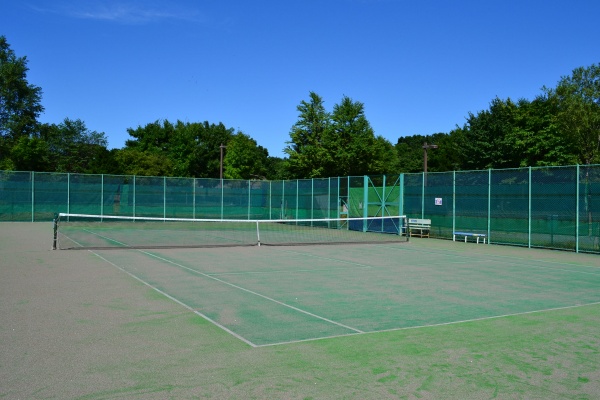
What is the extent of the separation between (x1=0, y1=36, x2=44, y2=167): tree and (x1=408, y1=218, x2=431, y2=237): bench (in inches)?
1937

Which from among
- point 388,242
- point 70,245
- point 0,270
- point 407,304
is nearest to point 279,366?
point 407,304

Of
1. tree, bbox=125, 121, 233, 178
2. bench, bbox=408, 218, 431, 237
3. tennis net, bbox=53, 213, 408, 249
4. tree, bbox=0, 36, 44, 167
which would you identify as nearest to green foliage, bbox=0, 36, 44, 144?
tree, bbox=0, 36, 44, 167

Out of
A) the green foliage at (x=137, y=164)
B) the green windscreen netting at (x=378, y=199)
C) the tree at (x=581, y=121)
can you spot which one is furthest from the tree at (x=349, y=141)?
the green foliage at (x=137, y=164)

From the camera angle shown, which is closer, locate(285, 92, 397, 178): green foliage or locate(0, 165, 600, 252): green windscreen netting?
locate(0, 165, 600, 252): green windscreen netting

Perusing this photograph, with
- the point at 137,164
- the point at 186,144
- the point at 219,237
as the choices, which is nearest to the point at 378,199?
the point at 219,237

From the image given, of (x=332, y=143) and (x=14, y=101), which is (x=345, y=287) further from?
(x=14, y=101)

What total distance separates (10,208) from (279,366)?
30.8 m

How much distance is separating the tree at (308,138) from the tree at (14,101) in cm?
3378

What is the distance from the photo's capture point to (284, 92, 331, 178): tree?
137 feet

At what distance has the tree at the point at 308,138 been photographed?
41719 millimetres

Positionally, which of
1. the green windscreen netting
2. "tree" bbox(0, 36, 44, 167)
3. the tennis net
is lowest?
the tennis net

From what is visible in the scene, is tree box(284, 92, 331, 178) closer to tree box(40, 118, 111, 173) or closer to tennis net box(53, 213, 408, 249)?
tennis net box(53, 213, 408, 249)

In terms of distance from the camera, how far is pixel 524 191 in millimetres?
19516

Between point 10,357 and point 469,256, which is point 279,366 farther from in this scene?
point 469,256
